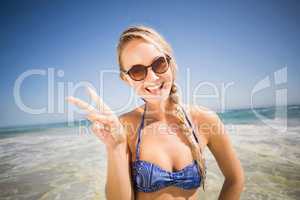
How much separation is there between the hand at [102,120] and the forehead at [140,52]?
0.53 metres

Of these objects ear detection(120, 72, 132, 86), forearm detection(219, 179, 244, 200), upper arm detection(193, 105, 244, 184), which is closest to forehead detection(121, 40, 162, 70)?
ear detection(120, 72, 132, 86)

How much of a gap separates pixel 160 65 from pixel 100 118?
757 mm

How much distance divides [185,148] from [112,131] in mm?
846

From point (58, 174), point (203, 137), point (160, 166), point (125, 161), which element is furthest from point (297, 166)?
point (58, 174)

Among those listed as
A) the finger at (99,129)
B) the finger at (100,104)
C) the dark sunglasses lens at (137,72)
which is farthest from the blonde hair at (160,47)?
the finger at (99,129)

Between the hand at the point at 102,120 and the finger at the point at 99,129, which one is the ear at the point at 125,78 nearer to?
the hand at the point at 102,120

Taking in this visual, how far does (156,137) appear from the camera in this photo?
6.06 ft

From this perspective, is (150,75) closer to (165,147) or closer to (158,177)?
(165,147)

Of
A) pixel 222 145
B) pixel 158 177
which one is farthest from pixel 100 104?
pixel 222 145

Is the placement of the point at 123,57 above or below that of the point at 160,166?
above

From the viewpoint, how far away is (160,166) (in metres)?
1.65

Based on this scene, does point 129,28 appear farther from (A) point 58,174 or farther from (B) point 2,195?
(A) point 58,174

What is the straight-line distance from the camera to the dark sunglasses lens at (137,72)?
5.40ft

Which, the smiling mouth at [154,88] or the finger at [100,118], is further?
the smiling mouth at [154,88]
